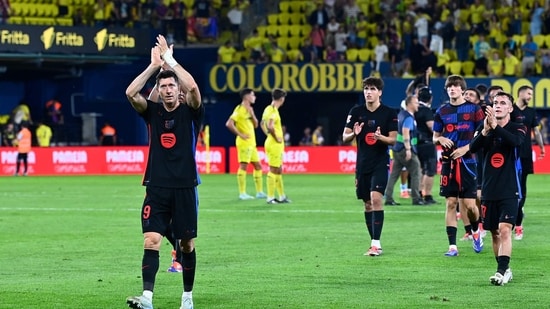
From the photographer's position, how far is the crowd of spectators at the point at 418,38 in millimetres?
43062

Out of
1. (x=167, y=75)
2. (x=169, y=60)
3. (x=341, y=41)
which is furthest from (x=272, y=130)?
(x=341, y=41)

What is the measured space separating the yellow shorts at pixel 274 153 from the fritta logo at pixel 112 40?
17.6 metres

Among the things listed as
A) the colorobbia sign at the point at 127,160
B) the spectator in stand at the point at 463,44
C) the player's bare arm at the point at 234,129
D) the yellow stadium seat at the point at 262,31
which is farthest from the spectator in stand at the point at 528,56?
the player's bare arm at the point at 234,129

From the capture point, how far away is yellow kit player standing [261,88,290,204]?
85.9ft

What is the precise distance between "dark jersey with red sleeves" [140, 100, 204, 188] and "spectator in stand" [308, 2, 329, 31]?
35.0 metres

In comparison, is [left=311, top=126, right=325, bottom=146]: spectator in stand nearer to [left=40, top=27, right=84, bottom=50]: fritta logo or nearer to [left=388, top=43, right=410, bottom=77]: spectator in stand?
[left=388, top=43, right=410, bottom=77]: spectator in stand

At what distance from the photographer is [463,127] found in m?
16.3

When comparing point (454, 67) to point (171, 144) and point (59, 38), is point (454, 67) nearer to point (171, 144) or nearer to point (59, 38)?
point (59, 38)

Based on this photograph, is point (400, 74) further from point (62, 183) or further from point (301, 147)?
point (62, 183)

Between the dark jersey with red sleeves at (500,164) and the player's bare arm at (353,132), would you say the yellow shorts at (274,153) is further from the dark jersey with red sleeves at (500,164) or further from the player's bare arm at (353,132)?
the dark jersey with red sleeves at (500,164)

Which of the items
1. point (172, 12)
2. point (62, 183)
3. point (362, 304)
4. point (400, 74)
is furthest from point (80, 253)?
point (172, 12)

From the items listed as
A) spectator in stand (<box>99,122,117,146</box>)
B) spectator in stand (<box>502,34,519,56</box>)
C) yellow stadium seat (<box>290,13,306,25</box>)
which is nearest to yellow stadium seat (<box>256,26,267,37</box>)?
yellow stadium seat (<box>290,13,306,25</box>)

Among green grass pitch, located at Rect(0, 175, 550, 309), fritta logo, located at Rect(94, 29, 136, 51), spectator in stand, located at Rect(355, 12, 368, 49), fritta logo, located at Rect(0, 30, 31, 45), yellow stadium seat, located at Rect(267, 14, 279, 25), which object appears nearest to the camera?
green grass pitch, located at Rect(0, 175, 550, 309)

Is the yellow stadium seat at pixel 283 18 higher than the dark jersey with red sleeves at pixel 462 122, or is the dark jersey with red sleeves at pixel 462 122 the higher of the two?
the yellow stadium seat at pixel 283 18
